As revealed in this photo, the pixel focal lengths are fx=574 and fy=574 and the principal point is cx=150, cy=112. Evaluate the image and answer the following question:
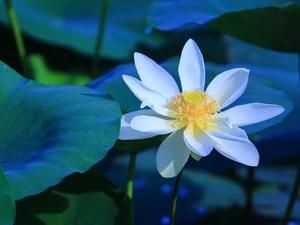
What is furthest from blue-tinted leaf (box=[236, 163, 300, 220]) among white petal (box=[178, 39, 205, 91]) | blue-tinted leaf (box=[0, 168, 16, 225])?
blue-tinted leaf (box=[0, 168, 16, 225])

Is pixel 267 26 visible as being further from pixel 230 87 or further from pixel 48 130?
pixel 48 130

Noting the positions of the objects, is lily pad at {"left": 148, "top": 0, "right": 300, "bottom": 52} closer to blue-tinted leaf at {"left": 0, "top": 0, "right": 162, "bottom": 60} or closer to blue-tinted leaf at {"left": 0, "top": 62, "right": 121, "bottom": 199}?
blue-tinted leaf at {"left": 0, "top": 62, "right": 121, "bottom": 199}

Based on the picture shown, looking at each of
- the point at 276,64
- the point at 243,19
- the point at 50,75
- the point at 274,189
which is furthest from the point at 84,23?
the point at 243,19

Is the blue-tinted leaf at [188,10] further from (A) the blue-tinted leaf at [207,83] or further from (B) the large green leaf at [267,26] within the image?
(A) the blue-tinted leaf at [207,83]

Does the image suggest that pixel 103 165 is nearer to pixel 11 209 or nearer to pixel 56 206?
pixel 56 206

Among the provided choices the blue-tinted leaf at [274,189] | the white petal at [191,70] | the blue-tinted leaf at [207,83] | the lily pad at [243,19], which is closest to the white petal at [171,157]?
the white petal at [191,70]

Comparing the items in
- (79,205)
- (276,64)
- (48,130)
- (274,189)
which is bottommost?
(274,189)

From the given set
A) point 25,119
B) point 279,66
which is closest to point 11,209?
point 25,119

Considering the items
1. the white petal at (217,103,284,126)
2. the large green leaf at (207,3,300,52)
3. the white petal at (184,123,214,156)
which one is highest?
the white petal at (217,103,284,126)
